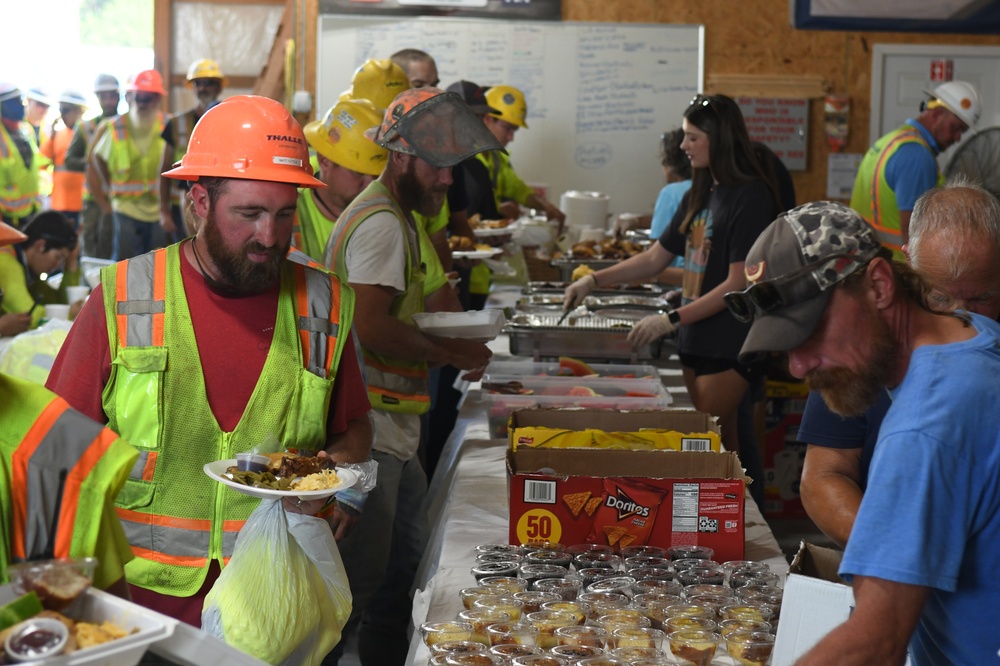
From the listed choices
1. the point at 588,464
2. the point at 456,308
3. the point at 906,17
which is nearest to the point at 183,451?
the point at 588,464

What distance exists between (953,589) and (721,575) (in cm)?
93

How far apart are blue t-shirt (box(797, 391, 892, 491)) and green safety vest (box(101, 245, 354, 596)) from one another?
965mm

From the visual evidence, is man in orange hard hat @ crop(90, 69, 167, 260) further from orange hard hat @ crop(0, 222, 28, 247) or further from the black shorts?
orange hard hat @ crop(0, 222, 28, 247)

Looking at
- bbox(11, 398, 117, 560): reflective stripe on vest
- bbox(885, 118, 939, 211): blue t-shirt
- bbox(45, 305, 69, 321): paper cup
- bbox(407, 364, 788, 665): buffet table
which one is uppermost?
bbox(885, 118, 939, 211): blue t-shirt

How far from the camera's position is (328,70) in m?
8.77

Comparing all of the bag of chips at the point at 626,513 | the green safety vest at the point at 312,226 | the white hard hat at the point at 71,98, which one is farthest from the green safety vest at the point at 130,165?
the bag of chips at the point at 626,513

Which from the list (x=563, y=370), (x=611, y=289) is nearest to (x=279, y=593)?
(x=563, y=370)

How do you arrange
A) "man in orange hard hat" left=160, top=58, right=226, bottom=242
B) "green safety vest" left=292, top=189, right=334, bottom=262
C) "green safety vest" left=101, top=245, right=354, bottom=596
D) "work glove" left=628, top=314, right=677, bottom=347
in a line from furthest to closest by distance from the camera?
"man in orange hard hat" left=160, top=58, right=226, bottom=242 → "work glove" left=628, top=314, right=677, bottom=347 → "green safety vest" left=292, top=189, right=334, bottom=262 → "green safety vest" left=101, top=245, right=354, bottom=596

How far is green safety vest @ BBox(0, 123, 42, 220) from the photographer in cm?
928

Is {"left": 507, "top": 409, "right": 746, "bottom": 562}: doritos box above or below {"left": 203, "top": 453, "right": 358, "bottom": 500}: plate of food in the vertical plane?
below

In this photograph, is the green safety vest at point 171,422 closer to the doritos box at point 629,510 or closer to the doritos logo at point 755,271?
the doritos box at point 629,510

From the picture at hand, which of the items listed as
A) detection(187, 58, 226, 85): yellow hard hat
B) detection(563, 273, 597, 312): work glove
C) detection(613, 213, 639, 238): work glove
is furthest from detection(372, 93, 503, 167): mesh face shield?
detection(187, 58, 226, 85): yellow hard hat

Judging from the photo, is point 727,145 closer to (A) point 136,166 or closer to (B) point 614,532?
(B) point 614,532

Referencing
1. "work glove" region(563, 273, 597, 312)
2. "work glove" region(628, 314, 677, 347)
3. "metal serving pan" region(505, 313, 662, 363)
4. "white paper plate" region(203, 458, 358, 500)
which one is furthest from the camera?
"work glove" region(563, 273, 597, 312)
